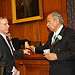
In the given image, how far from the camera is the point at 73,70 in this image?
2555 mm

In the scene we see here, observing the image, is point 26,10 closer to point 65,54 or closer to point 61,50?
point 61,50

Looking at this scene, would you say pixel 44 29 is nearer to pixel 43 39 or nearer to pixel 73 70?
pixel 43 39


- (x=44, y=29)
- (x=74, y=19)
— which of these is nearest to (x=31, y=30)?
(x=44, y=29)

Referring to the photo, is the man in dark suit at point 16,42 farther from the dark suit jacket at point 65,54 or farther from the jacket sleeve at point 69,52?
the jacket sleeve at point 69,52

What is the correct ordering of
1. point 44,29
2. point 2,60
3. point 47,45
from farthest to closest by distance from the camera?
point 44,29, point 47,45, point 2,60

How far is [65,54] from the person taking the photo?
96.0 inches

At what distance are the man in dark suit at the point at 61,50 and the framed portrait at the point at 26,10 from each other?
9.54 feet

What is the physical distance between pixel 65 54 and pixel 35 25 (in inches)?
145

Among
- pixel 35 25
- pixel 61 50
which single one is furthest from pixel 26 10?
pixel 61 50

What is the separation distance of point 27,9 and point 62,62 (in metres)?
4.03

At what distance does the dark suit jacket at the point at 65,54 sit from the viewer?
245 centimetres

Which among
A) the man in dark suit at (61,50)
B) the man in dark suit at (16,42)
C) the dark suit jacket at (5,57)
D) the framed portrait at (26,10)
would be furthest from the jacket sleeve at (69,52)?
the man in dark suit at (16,42)

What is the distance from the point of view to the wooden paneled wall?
531 cm

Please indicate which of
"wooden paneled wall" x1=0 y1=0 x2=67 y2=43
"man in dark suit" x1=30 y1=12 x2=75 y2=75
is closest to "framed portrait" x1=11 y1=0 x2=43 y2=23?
"wooden paneled wall" x1=0 y1=0 x2=67 y2=43
